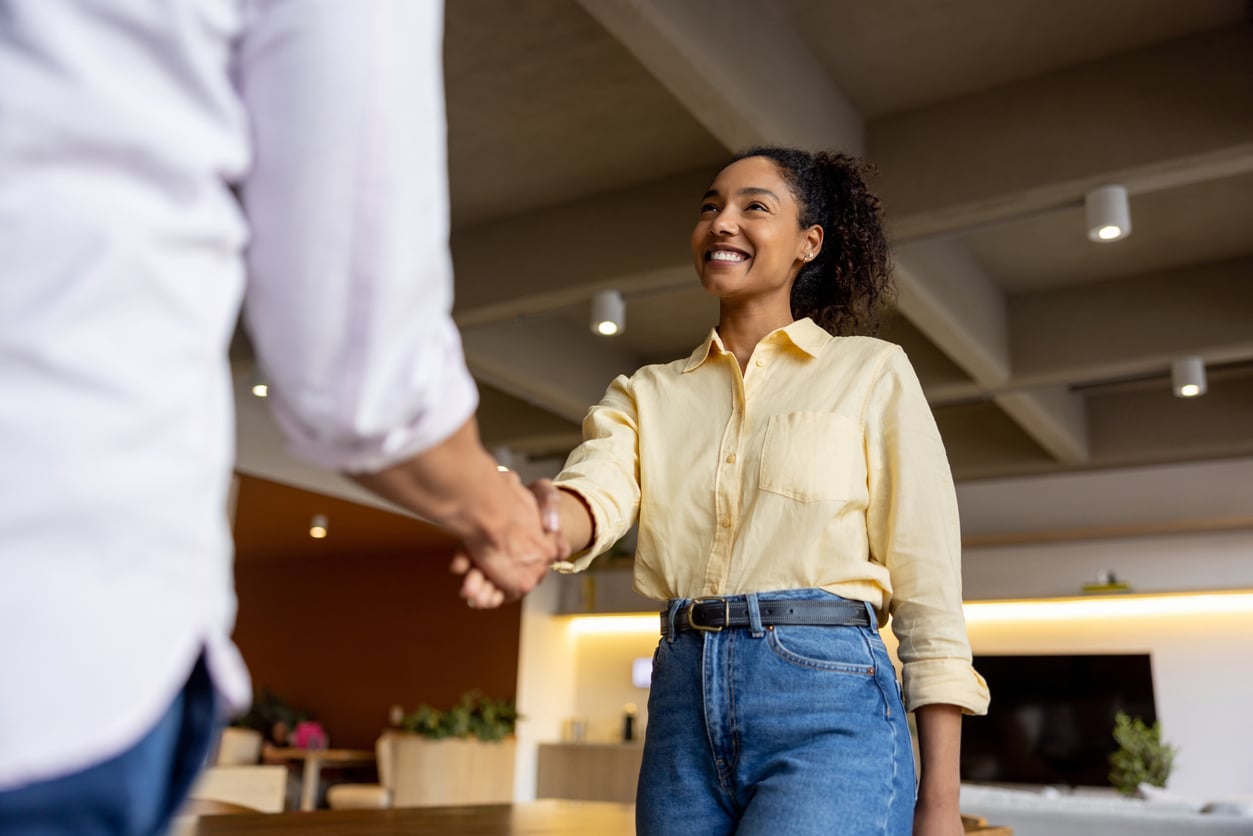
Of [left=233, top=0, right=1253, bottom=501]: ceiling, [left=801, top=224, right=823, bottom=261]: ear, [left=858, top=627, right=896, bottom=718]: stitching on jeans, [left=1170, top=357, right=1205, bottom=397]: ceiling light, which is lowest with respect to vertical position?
[left=858, top=627, right=896, bottom=718]: stitching on jeans

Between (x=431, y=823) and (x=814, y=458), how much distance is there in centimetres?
90

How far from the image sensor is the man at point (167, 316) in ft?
1.24

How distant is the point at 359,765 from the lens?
852 cm

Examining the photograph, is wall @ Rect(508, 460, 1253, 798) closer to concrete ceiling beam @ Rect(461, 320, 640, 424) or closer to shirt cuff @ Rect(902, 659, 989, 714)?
concrete ceiling beam @ Rect(461, 320, 640, 424)

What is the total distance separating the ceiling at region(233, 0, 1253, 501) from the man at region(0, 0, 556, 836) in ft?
8.25

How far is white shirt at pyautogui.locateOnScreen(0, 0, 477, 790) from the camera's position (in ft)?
1.24

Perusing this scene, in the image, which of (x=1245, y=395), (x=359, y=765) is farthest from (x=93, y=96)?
(x=359, y=765)

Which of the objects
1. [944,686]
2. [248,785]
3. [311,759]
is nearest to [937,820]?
[944,686]

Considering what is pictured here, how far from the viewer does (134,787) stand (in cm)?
41

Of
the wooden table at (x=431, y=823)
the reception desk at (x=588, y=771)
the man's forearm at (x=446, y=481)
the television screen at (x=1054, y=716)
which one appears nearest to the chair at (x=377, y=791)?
the reception desk at (x=588, y=771)

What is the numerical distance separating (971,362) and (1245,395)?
2362mm

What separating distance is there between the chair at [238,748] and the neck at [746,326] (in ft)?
23.7

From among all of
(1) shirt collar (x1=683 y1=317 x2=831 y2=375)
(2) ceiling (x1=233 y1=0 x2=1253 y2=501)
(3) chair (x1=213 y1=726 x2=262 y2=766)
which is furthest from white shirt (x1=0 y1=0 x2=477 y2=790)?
(3) chair (x1=213 y1=726 x2=262 y2=766)

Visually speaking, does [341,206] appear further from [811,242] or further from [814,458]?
[811,242]
